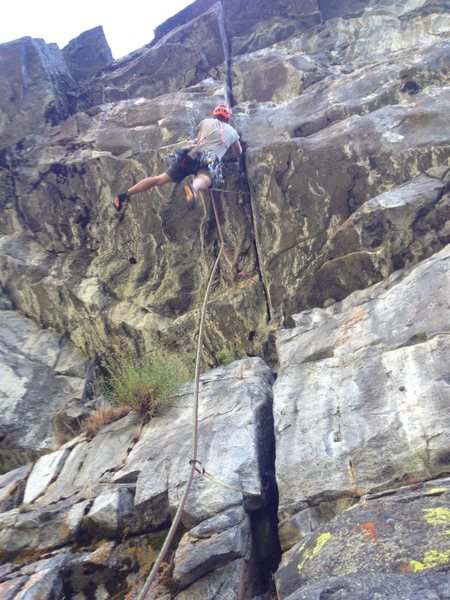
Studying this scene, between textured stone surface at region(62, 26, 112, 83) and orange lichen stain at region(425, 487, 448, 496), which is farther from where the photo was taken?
textured stone surface at region(62, 26, 112, 83)

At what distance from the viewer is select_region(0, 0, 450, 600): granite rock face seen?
14.0 feet

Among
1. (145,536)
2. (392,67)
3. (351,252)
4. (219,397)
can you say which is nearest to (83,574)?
(145,536)

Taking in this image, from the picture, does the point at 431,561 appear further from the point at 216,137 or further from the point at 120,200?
the point at 120,200

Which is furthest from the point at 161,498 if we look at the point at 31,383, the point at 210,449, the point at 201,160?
the point at 201,160

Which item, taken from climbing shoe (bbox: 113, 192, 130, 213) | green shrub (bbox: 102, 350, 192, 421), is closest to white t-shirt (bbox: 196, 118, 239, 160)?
climbing shoe (bbox: 113, 192, 130, 213)

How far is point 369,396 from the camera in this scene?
494 centimetres

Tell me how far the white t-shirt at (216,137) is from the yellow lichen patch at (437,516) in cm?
591

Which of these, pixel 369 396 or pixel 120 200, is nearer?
pixel 369 396

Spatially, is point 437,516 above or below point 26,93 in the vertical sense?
below

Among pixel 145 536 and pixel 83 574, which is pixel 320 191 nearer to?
pixel 145 536

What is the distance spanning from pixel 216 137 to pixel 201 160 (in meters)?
0.45

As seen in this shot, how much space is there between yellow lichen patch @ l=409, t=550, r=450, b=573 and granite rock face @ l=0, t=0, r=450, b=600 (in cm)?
1

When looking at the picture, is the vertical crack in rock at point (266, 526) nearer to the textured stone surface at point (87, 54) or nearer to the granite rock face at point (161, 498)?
the granite rock face at point (161, 498)

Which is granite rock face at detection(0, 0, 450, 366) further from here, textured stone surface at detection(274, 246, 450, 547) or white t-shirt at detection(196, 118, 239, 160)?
textured stone surface at detection(274, 246, 450, 547)
